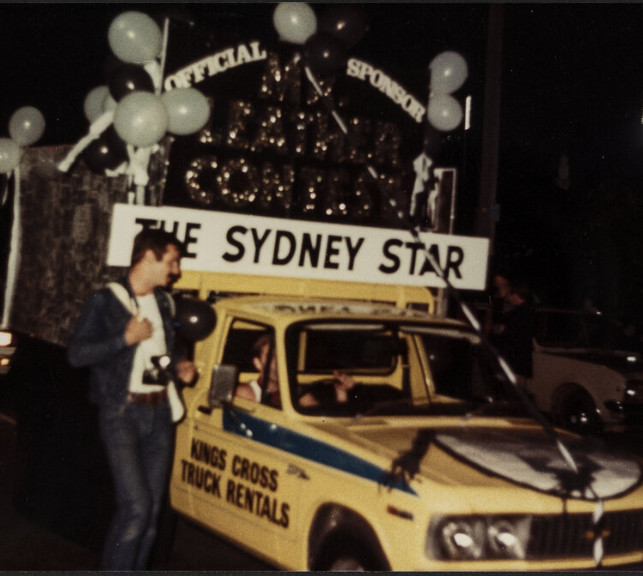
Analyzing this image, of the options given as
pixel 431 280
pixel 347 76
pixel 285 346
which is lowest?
pixel 285 346

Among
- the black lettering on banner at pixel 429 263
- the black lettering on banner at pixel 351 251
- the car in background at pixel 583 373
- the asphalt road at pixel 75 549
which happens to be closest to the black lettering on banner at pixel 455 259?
the black lettering on banner at pixel 429 263

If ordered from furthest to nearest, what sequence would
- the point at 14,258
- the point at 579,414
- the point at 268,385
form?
the point at 579,414, the point at 14,258, the point at 268,385

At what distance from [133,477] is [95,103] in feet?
12.3

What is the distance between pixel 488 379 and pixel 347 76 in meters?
2.52

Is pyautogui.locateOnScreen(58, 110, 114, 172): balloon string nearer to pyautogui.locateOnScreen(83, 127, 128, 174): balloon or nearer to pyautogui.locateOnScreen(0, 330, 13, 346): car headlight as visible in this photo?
pyautogui.locateOnScreen(83, 127, 128, 174): balloon

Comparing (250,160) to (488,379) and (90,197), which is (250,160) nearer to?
(90,197)

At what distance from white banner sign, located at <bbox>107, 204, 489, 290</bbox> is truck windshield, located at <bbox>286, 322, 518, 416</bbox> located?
60 centimetres

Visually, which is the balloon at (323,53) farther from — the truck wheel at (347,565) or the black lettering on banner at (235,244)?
the truck wheel at (347,565)

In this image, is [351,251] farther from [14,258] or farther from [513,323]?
[513,323]

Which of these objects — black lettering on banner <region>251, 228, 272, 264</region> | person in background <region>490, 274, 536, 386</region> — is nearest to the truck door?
black lettering on banner <region>251, 228, 272, 264</region>

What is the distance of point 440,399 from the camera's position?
5715 millimetres

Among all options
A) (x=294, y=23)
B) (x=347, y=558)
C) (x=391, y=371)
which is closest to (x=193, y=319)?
(x=391, y=371)

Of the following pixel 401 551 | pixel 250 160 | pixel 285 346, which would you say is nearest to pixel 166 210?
pixel 250 160

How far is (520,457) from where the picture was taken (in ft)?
14.3
